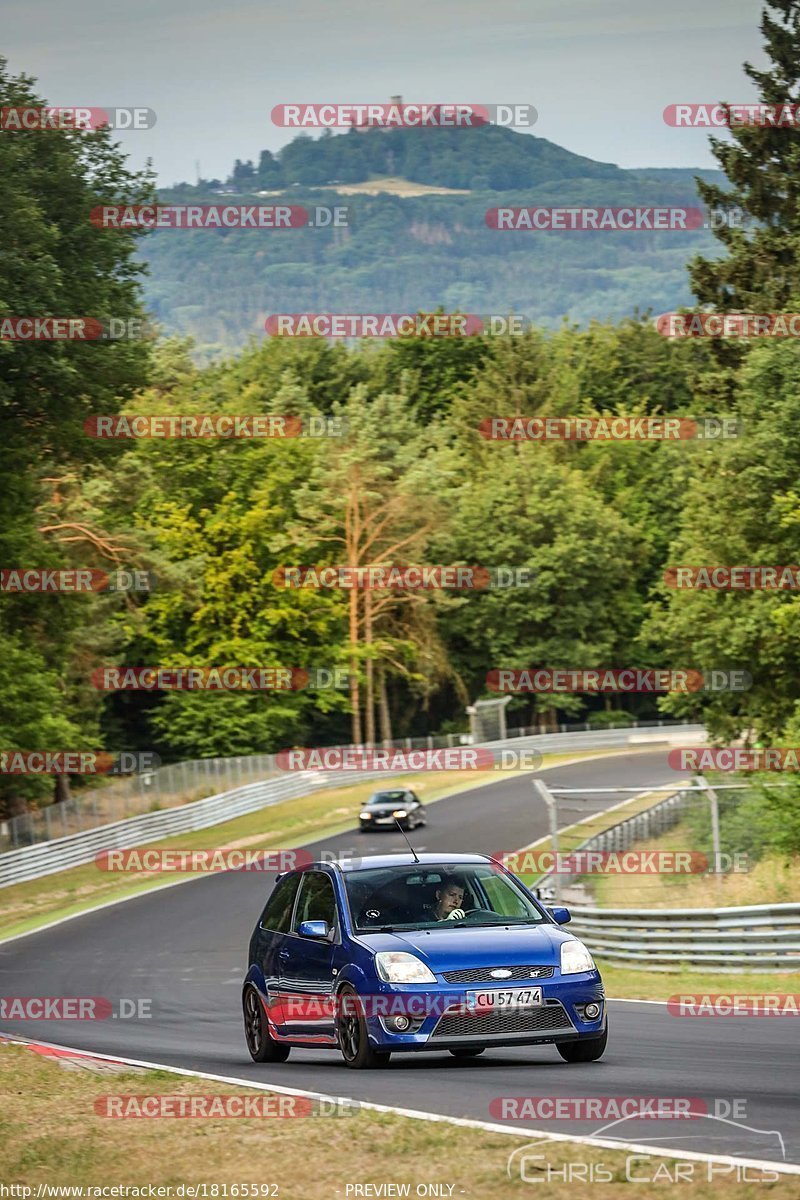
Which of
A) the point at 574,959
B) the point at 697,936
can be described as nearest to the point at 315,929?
the point at 574,959

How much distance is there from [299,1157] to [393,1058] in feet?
14.7

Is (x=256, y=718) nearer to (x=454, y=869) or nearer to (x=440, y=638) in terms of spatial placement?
(x=440, y=638)

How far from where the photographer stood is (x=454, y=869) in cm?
1250

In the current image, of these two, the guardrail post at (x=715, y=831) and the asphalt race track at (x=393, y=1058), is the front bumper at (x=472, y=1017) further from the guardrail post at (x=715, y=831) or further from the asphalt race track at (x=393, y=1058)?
the guardrail post at (x=715, y=831)

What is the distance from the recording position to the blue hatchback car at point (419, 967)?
11.2 metres

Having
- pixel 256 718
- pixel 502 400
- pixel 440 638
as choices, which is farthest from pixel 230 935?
pixel 502 400

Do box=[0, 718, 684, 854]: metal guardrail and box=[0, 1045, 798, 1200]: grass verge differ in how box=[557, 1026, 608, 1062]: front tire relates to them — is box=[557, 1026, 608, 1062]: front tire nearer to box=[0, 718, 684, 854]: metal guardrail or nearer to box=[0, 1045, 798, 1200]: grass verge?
box=[0, 1045, 798, 1200]: grass verge

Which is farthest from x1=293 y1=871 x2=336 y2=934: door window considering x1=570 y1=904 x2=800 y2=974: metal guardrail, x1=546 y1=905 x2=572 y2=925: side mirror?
x1=570 y1=904 x2=800 y2=974: metal guardrail

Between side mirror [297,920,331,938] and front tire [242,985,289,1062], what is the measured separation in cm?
123

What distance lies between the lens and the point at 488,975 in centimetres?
1119

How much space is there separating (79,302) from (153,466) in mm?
43381

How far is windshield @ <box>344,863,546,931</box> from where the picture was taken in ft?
39.8

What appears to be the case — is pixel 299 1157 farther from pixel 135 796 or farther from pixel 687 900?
pixel 135 796

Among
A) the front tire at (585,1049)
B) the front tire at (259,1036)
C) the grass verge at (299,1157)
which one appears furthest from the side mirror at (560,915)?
the grass verge at (299,1157)
